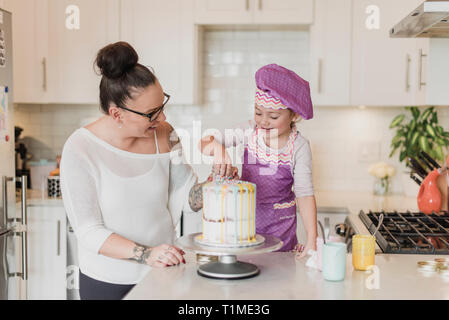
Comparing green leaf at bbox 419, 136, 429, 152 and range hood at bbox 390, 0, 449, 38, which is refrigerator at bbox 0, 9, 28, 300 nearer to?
range hood at bbox 390, 0, 449, 38

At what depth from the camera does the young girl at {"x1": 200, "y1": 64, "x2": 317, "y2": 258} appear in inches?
74.7

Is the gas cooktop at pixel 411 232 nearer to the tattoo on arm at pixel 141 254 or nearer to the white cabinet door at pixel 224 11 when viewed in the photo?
the tattoo on arm at pixel 141 254

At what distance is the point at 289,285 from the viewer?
1.47m

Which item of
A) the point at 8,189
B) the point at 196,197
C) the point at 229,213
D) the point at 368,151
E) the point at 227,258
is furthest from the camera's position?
the point at 368,151

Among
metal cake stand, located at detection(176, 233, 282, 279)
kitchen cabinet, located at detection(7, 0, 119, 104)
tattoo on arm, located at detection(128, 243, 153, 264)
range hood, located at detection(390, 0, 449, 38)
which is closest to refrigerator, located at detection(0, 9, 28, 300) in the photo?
kitchen cabinet, located at detection(7, 0, 119, 104)

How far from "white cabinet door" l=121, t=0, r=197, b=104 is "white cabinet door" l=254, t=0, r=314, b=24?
1.37ft

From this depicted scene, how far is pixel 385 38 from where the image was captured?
323 cm

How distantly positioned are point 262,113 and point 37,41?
2.00m

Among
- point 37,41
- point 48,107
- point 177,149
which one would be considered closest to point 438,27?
point 177,149

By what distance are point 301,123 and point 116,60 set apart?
217cm

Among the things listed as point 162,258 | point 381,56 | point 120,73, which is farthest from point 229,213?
point 381,56

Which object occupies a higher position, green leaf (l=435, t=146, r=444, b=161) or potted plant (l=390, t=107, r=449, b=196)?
potted plant (l=390, t=107, r=449, b=196)

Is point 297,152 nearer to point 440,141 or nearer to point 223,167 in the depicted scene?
point 223,167

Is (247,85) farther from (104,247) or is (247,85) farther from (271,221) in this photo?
(104,247)
